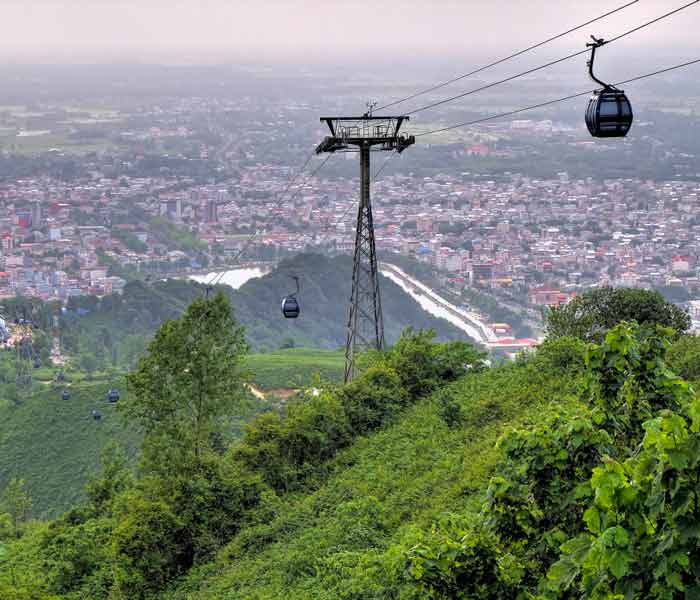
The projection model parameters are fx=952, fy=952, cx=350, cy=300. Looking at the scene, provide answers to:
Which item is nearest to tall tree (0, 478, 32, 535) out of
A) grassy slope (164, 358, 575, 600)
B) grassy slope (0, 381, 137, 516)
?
grassy slope (0, 381, 137, 516)

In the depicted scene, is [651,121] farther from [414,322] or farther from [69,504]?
[69,504]

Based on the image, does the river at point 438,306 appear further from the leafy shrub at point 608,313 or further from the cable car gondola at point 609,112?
the cable car gondola at point 609,112

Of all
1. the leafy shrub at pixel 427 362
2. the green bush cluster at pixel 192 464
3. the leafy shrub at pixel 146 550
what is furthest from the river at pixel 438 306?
the leafy shrub at pixel 146 550

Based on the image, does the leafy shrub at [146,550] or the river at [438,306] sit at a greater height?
the leafy shrub at [146,550]

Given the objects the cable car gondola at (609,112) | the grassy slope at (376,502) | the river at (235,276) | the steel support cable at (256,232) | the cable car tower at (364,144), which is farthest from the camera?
the steel support cable at (256,232)

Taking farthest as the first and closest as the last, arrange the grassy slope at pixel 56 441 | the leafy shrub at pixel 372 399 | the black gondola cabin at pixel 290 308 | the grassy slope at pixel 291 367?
the grassy slope at pixel 291 367 → the grassy slope at pixel 56 441 → the black gondola cabin at pixel 290 308 → the leafy shrub at pixel 372 399

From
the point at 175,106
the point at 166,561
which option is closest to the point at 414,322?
the point at 166,561

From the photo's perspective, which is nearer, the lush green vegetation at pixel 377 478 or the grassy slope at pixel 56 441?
the lush green vegetation at pixel 377 478

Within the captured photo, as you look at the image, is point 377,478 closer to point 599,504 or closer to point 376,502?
point 376,502

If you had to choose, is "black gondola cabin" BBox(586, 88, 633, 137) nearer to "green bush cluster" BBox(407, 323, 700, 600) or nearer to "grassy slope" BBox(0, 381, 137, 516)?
"green bush cluster" BBox(407, 323, 700, 600)
